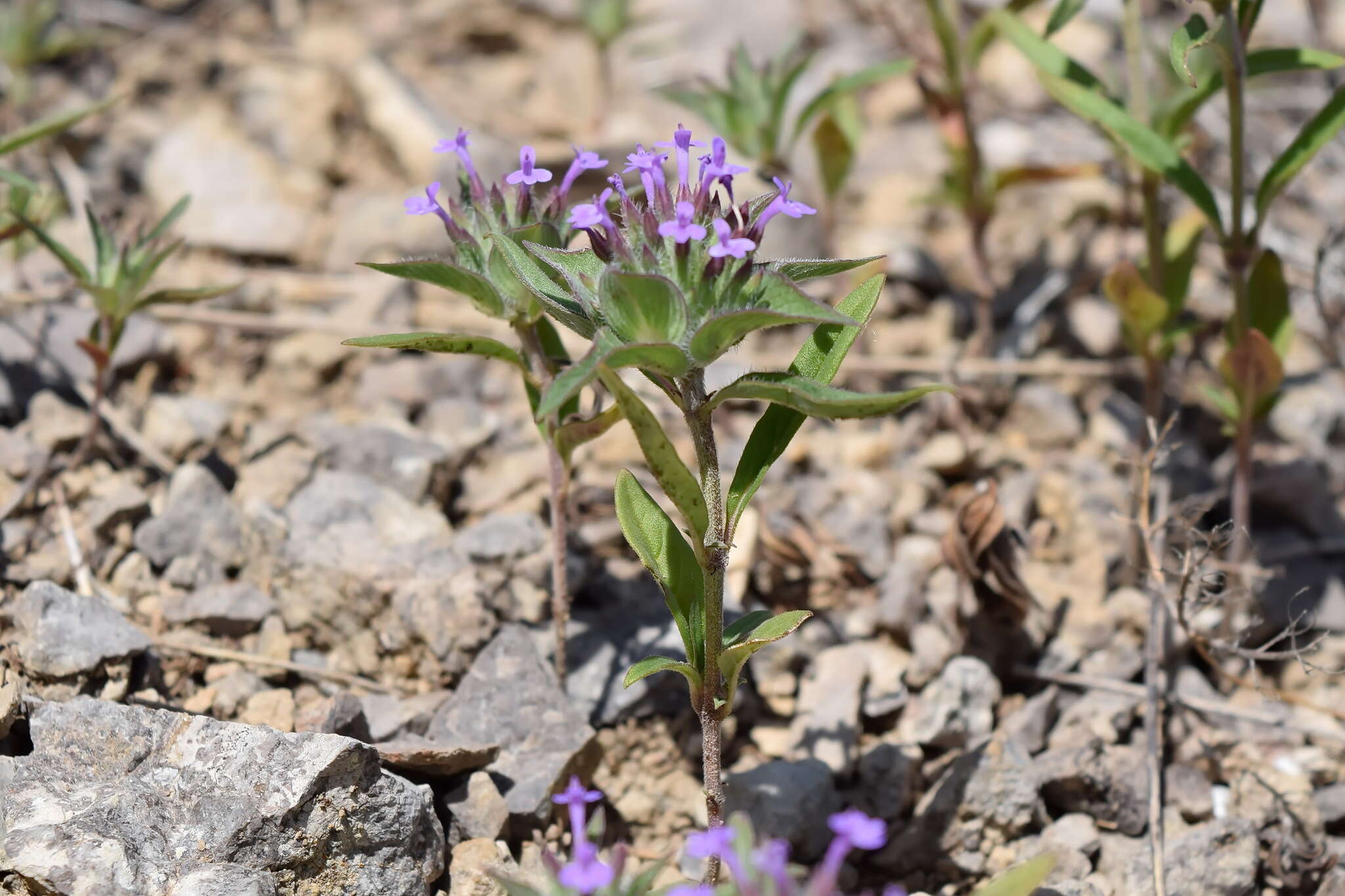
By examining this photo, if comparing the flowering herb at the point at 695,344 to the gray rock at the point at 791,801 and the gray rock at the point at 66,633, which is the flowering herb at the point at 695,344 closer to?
the gray rock at the point at 791,801

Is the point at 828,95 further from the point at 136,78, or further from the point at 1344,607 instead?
the point at 136,78

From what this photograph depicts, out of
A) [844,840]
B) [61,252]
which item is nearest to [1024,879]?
[844,840]

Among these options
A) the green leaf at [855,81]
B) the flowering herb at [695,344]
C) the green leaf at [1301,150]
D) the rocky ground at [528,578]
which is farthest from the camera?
the green leaf at [855,81]

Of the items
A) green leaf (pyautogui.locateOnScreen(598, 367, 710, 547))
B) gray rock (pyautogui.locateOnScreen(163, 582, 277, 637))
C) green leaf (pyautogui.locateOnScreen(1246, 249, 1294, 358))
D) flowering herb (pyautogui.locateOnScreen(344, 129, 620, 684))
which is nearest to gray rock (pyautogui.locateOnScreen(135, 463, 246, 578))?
gray rock (pyautogui.locateOnScreen(163, 582, 277, 637))

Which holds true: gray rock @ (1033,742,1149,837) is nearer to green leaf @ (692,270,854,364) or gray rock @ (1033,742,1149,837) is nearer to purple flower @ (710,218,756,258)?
green leaf @ (692,270,854,364)

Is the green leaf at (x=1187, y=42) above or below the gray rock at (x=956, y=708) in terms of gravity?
above

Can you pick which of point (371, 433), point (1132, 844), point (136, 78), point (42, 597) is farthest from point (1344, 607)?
point (136, 78)

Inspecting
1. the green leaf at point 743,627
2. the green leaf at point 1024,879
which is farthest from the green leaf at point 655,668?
the green leaf at point 1024,879
